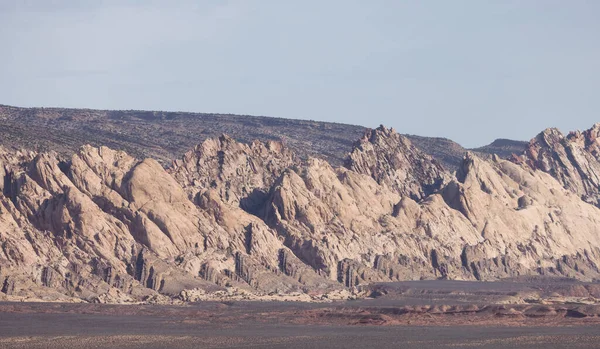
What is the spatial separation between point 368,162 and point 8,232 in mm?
66675

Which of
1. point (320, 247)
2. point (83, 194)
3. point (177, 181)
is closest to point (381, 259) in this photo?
point (320, 247)

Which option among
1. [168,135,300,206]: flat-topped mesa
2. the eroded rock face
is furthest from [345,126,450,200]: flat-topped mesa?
[168,135,300,206]: flat-topped mesa

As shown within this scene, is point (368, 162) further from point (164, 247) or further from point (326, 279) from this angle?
point (164, 247)

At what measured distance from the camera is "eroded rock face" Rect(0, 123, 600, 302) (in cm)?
13112

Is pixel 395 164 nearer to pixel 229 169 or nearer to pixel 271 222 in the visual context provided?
pixel 229 169

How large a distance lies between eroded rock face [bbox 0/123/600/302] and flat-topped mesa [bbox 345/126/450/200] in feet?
0.87

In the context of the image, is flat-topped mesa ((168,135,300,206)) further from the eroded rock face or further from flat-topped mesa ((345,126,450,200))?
flat-topped mesa ((345,126,450,200))

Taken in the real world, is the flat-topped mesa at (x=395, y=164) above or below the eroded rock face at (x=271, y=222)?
above

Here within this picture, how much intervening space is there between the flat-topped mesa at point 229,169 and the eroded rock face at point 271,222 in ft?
0.59

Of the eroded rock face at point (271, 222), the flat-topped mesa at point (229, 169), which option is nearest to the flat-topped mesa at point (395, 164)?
the eroded rock face at point (271, 222)

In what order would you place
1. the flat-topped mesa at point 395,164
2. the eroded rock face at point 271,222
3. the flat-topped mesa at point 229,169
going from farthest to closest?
1. the flat-topped mesa at point 395,164
2. the flat-topped mesa at point 229,169
3. the eroded rock face at point 271,222

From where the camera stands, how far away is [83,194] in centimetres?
13662

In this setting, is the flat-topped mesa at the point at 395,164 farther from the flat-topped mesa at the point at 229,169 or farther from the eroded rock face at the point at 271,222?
the flat-topped mesa at the point at 229,169

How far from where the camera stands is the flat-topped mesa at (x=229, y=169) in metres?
162
